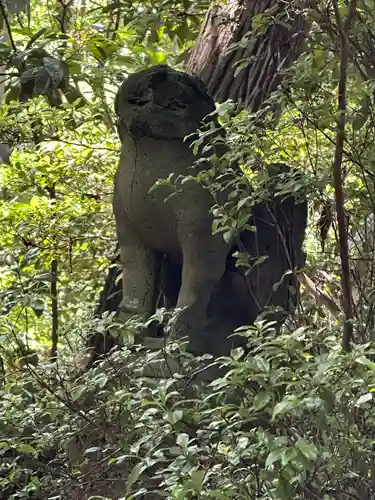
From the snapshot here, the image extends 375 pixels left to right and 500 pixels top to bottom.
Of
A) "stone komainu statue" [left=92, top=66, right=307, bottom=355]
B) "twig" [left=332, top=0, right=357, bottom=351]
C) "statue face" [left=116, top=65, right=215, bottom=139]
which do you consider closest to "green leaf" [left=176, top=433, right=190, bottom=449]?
"twig" [left=332, top=0, right=357, bottom=351]

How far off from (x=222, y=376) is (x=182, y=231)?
51 cm

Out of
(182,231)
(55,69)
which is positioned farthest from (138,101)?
(55,69)

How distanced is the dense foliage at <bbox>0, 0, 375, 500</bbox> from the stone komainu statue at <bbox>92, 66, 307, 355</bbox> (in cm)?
17

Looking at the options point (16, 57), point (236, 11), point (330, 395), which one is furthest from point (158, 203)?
point (236, 11)

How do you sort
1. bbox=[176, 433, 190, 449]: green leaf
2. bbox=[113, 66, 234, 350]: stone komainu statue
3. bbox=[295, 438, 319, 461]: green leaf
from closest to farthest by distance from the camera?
bbox=[295, 438, 319, 461]: green leaf → bbox=[176, 433, 190, 449]: green leaf → bbox=[113, 66, 234, 350]: stone komainu statue

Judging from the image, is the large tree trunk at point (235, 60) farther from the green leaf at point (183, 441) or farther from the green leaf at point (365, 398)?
the green leaf at point (365, 398)

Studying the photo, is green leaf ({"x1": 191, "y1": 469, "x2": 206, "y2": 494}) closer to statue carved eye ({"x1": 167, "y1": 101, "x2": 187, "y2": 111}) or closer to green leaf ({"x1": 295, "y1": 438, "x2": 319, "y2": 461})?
green leaf ({"x1": 295, "y1": 438, "x2": 319, "y2": 461})

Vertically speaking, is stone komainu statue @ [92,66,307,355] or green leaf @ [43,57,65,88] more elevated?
green leaf @ [43,57,65,88]

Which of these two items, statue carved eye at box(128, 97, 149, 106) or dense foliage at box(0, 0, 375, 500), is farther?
statue carved eye at box(128, 97, 149, 106)

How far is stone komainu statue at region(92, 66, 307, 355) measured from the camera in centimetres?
311

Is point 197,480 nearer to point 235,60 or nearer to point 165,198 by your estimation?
point 165,198

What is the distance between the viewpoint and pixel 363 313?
292 centimetres

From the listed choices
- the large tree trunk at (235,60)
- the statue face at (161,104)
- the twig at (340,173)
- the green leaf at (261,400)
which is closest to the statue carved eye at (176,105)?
the statue face at (161,104)

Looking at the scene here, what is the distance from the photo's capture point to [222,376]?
2.98 m
